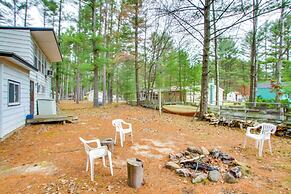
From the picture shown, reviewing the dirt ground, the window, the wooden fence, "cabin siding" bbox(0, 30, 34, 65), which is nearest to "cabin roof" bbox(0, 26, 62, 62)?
"cabin siding" bbox(0, 30, 34, 65)

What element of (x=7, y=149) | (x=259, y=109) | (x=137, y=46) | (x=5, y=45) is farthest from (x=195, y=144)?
(x=137, y=46)

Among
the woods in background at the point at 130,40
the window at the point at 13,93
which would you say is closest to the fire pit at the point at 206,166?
the window at the point at 13,93

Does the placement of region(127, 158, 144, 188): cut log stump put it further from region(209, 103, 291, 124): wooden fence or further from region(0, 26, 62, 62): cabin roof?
region(0, 26, 62, 62): cabin roof

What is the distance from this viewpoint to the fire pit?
3.64 metres

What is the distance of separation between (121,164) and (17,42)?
325 inches

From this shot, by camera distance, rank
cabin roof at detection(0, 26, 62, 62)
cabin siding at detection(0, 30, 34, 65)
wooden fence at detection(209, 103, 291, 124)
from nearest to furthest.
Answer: wooden fence at detection(209, 103, 291, 124)
cabin siding at detection(0, 30, 34, 65)
cabin roof at detection(0, 26, 62, 62)

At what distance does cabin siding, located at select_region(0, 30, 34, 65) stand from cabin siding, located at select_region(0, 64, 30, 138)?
3.17ft

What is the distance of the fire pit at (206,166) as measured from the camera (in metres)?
3.64

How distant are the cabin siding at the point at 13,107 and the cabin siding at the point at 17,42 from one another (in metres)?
0.97

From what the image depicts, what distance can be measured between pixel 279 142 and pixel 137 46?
13885 mm

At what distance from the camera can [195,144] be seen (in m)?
5.89

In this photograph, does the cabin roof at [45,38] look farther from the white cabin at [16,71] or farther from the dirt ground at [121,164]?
the dirt ground at [121,164]

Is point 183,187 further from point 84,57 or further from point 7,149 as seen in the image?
point 84,57

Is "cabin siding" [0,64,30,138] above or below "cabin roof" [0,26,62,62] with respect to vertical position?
below
